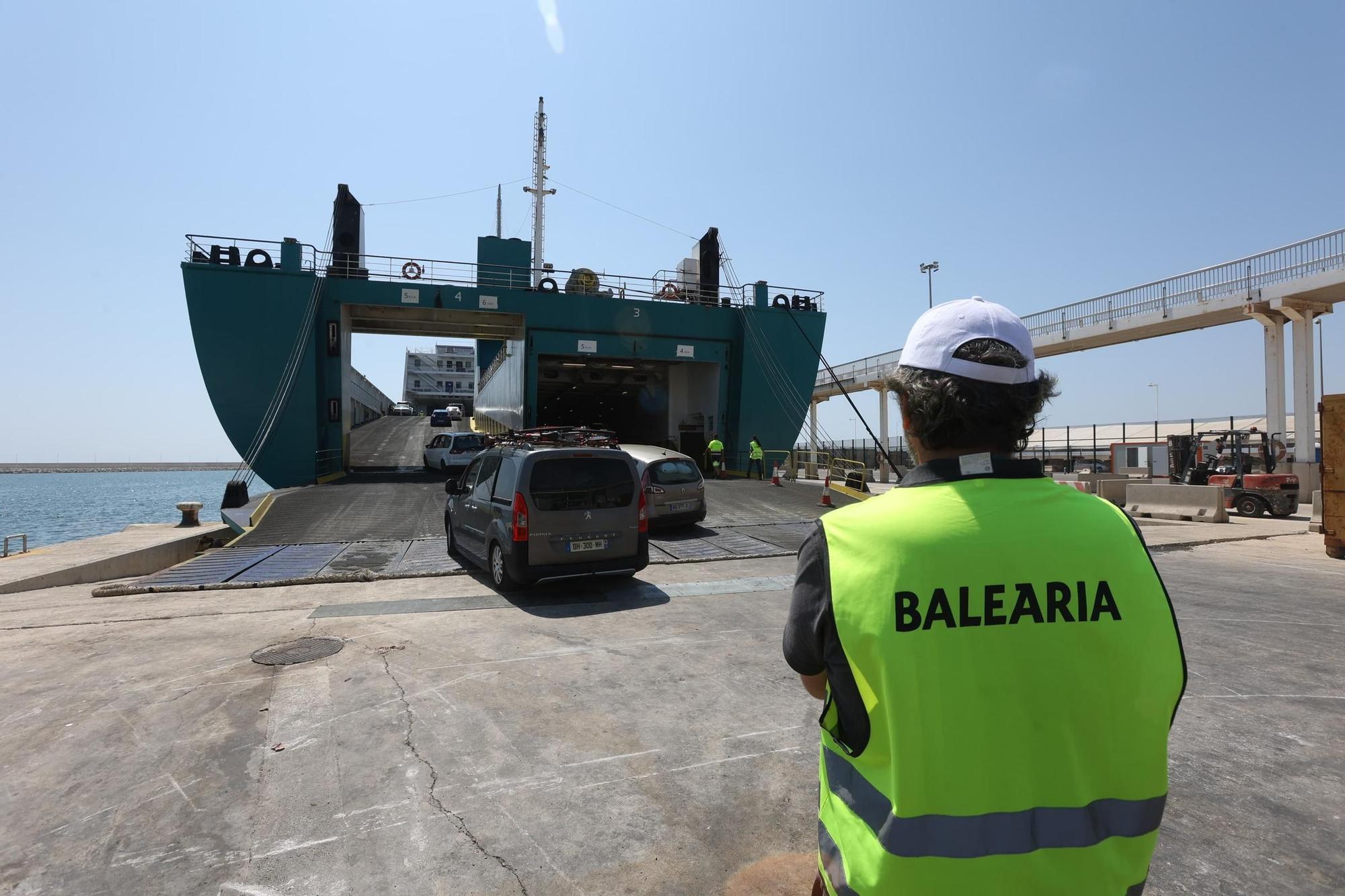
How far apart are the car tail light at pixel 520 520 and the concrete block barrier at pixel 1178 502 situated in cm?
1700

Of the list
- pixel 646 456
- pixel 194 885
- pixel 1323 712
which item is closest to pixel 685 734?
pixel 194 885

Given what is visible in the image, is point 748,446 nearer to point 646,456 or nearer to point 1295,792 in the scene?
point 646,456

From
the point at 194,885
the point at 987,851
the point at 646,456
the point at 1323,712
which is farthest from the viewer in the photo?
the point at 646,456

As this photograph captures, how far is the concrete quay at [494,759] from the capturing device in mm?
2826

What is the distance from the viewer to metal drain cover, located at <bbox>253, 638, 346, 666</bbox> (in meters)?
5.44

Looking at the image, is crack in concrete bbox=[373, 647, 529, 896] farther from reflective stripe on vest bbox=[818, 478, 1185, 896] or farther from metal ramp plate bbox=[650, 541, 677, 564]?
metal ramp plate bbox=[650, 541, 677, 564]

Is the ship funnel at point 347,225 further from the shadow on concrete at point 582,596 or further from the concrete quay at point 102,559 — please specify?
the shadow on concrete at point 582,596

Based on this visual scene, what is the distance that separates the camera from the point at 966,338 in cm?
153

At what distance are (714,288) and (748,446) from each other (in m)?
7.11

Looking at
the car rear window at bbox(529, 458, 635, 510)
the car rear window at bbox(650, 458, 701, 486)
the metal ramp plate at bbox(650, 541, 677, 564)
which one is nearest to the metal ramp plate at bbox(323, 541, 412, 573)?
the car rear window at bbox(529, 458, 635, 510)

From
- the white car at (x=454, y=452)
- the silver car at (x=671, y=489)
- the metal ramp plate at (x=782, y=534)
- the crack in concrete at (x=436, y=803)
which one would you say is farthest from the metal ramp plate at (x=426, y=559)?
the white car at (x=454, y=452)

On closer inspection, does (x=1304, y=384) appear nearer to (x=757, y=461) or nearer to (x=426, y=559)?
(x=757, y=461)

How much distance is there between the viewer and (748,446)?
26781 millimetres

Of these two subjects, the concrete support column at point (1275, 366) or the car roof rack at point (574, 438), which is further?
the concrete support column at point (1275, 366)
